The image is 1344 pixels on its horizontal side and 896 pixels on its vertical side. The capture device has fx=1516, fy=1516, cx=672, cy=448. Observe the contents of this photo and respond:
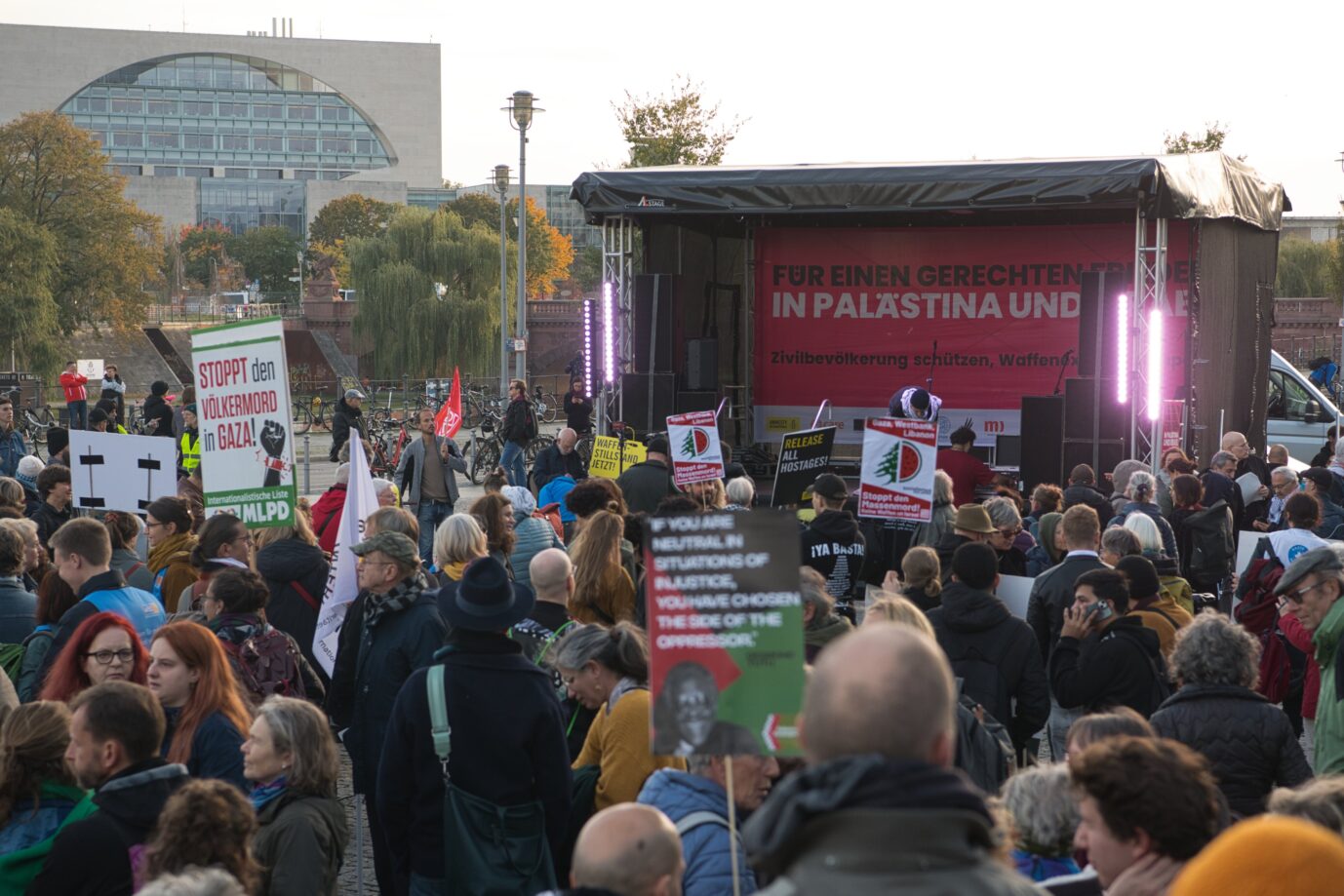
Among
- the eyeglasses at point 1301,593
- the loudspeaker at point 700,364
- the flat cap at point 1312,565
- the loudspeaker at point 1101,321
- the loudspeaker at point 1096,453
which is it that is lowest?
the loudspeaker at point 1096,453

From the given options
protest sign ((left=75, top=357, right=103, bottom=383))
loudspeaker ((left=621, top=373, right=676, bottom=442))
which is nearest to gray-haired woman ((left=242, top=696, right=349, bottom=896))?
loudspeaker ((left=621, top=373, right=676, bottom=442))

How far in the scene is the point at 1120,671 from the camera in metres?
5.96

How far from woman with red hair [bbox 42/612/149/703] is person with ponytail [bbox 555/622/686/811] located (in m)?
1.44

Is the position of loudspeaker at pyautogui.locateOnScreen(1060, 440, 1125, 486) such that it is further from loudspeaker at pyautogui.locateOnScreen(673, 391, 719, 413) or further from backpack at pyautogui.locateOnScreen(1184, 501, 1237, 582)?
backpack at pyautogui.locateOnScreen(1184, 501, 1237, 582)

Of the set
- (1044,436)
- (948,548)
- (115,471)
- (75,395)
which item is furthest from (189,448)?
(75,395)

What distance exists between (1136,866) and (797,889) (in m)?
1.51

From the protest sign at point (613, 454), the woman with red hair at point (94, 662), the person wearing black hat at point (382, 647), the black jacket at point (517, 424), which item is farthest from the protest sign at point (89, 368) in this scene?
the woman with red hair at point (94, 662)

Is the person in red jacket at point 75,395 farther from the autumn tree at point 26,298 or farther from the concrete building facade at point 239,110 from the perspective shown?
the concrete building facade at point 239,110

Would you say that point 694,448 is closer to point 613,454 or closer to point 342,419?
point 613,454

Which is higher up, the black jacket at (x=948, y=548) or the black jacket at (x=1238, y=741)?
the black jacket at (x=948, y=548)

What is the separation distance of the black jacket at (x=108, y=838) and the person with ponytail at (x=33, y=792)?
0.43 ft

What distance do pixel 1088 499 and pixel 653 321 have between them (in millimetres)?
8724

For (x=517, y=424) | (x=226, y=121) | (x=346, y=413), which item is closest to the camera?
(x=346, y=413)

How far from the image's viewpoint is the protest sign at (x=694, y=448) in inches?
463
